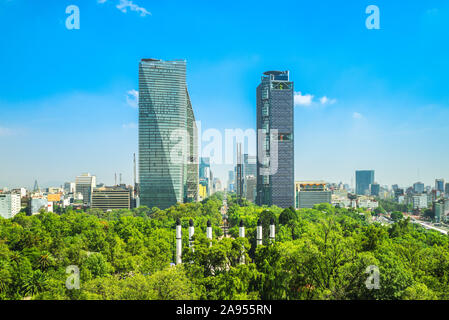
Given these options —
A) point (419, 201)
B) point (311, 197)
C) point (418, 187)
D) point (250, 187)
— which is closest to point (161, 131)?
point (311, 197)

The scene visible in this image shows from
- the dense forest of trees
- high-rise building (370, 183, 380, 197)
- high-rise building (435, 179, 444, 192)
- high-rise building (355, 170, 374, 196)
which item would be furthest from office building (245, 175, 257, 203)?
the dense forest of trees

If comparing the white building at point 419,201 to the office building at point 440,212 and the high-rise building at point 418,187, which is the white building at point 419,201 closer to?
the office building at point 440,212

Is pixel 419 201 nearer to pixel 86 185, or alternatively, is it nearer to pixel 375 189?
pixel 375 189

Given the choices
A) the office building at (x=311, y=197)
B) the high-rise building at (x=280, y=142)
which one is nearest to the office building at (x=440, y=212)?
the office building at (x=311, y=197)

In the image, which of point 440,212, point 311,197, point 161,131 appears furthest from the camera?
point 311,197

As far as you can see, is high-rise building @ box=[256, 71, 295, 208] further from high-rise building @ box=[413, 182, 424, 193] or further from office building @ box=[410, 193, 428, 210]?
high-rise building @ box=[413, 182, 424, 193]

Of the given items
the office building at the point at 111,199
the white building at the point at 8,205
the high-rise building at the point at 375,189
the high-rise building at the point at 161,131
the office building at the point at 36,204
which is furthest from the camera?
the high-rise building at the point at 375,189
